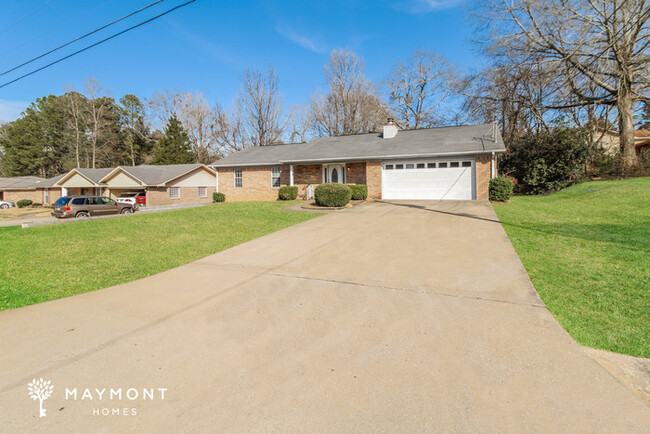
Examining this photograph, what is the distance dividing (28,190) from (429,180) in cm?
5219

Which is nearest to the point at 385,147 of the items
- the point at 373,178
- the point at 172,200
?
the point at 373,178

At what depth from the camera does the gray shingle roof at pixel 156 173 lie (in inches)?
1142

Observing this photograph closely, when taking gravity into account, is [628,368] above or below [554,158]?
below

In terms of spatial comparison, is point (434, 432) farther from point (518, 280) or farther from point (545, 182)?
point (545, 182)

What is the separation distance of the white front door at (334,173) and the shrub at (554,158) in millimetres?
11418

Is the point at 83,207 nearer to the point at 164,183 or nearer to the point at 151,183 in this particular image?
the point at 151,183

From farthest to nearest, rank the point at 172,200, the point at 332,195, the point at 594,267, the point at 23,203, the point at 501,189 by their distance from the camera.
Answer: the point at 23,203
the point at 172,200
the point at 501,189
the point at 332,195
the point at 594,267

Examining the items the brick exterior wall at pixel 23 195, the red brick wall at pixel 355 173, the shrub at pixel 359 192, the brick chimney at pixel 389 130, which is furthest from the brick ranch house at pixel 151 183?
the brick chimney at pixel 389 130

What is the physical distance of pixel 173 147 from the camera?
41.2 meters

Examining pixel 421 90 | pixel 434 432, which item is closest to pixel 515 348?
pixel 434 432

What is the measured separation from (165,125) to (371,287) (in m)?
48.3

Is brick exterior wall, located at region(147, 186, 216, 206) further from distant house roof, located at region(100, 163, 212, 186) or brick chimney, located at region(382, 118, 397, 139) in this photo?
brick chimney, located at region(382, 118, 397, 139)

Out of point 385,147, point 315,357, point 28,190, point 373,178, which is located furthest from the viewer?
point 28,190

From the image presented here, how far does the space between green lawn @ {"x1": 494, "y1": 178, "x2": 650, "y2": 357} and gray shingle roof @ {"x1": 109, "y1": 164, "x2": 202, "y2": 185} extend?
94.7 feet
